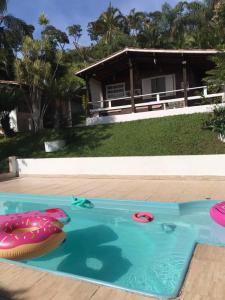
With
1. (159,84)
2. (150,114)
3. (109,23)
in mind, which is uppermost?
(109,23)

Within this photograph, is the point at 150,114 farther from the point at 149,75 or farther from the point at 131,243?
the point at 131,243

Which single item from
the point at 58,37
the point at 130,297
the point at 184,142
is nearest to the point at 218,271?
the point at 130,297

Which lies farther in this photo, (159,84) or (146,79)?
(146,79)

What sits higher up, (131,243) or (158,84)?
(158,84)

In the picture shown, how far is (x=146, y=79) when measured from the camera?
22.3m

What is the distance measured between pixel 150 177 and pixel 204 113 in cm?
628

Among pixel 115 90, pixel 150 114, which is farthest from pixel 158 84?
pixel 150 114

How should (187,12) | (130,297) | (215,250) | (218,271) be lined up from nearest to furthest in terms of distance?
(130,297), (218,271), (215,250), (187,12)

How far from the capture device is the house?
18969mm

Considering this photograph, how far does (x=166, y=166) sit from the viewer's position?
40.1 feet

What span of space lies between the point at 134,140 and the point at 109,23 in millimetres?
31089

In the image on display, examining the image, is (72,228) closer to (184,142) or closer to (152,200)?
(152,200)

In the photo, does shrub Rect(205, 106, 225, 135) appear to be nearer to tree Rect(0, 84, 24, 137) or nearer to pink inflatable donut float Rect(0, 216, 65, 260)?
pink inflatable donut float Rect(0, 216, 65, 260)

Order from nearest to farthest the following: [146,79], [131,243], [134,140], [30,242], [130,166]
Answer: [30,242] → [131,243] → [130,166] → [134,140] → [146,79]
